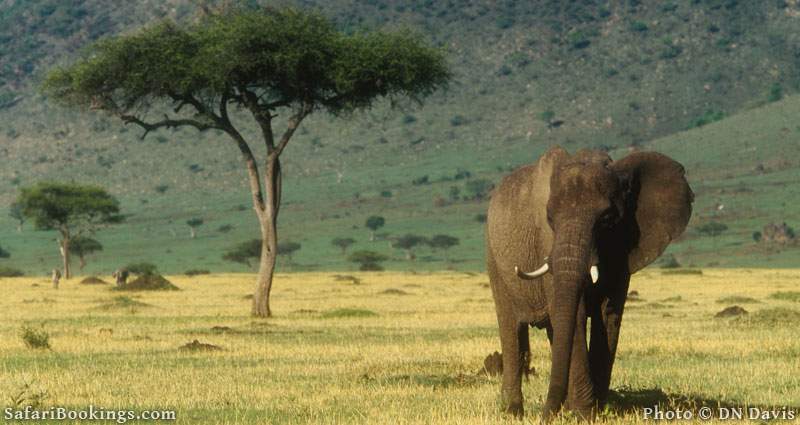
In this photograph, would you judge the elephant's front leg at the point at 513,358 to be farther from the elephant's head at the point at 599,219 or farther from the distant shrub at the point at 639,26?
the distant shrub at the point at 639,26

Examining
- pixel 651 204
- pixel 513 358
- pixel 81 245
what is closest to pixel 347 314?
pixel 513 358

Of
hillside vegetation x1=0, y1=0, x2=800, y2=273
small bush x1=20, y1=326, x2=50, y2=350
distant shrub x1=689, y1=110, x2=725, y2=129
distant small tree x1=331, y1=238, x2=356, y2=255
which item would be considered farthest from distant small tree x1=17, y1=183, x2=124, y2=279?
distant shrub x1=689, y1=110, x2=725, y2=129

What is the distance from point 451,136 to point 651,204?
167 meters

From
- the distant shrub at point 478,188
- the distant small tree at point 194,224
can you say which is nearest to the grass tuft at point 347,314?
the distant small tree at point 194,224

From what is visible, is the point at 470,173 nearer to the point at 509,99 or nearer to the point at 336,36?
the point at 509,99

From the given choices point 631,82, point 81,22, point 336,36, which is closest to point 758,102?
point 631,82

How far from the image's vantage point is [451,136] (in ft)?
593

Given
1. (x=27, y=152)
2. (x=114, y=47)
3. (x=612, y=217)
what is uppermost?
(x=27, y=152)

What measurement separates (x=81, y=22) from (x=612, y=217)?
191 meters

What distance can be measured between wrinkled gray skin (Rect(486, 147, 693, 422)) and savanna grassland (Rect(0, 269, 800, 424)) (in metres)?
0.62

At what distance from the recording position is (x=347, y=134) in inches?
7096

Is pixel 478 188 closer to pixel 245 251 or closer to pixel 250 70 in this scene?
pixel 245 251
